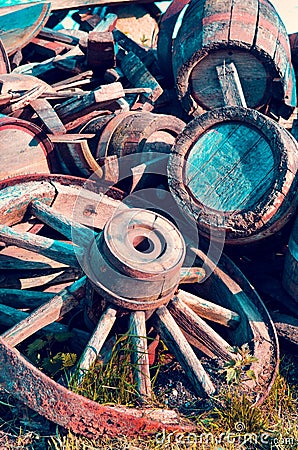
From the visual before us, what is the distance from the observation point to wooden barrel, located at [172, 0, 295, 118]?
4426mm

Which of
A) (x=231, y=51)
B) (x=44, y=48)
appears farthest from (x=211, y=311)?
(x=44, y=48)

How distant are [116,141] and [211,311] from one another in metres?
1.57

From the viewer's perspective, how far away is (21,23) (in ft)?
19.9

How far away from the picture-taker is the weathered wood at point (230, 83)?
4.40m

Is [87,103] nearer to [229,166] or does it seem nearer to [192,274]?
[229,166]

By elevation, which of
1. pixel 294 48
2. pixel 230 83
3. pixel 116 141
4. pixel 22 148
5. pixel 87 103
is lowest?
pixel 22 148

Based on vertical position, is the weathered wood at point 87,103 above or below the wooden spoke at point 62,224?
above

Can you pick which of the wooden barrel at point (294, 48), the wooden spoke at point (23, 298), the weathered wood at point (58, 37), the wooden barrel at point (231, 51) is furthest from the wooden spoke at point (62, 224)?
the weathered wood at point (58, 37)

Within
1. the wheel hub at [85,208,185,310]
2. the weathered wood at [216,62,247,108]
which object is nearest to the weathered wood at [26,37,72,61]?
the weathered wood at [216,62,247,108]

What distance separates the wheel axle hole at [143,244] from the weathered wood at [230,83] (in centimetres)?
180

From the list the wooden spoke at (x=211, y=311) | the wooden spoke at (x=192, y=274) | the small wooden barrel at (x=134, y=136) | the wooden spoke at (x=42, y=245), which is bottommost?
the wooden spoke at (x=211, y=311)

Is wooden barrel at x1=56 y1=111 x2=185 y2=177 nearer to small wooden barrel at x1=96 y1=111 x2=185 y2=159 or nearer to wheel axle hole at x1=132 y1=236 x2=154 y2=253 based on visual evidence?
small wooden barrel at x1=96 y1=111 x2=185 y2=159

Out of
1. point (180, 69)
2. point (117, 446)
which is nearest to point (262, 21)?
point (180, 69)

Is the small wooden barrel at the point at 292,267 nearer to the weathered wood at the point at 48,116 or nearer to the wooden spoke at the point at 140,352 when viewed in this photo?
the wooden spoke at the point at 140,352
